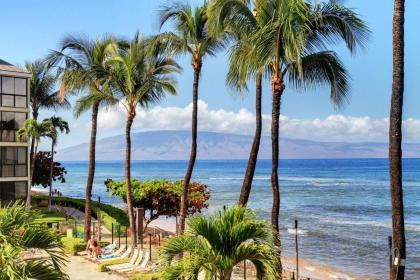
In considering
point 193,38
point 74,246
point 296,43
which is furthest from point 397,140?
point 74,246

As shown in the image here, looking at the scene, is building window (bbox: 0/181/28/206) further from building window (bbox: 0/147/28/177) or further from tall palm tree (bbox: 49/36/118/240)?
tall palm tree (bbox: 49/36/118/240)

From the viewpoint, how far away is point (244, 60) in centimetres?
1387

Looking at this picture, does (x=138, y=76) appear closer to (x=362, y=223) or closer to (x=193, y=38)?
(x=193, y=38)

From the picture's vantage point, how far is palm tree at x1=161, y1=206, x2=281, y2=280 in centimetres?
934

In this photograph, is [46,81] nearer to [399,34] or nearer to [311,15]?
[311,15]

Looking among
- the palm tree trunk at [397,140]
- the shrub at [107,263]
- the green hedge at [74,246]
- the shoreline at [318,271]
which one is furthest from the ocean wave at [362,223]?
the palm tree trunk at [397,140]

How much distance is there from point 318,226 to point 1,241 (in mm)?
44634

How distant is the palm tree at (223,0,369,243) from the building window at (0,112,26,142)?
2601 centimetres

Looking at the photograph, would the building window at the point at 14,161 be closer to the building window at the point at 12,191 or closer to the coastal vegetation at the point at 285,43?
the building window at the point at 12,191

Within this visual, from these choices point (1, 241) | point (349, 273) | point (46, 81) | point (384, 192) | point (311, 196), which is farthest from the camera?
point (384, 192)

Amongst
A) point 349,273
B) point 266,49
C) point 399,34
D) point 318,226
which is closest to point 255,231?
point 399,34

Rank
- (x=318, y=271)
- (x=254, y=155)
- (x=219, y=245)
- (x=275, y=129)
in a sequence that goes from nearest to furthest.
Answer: (x=219, y=245)
(x=275, y=129)
(x=254, y=155)
(x=318, y=271)

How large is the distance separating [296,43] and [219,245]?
208 inches

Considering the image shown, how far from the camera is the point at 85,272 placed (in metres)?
20.1
